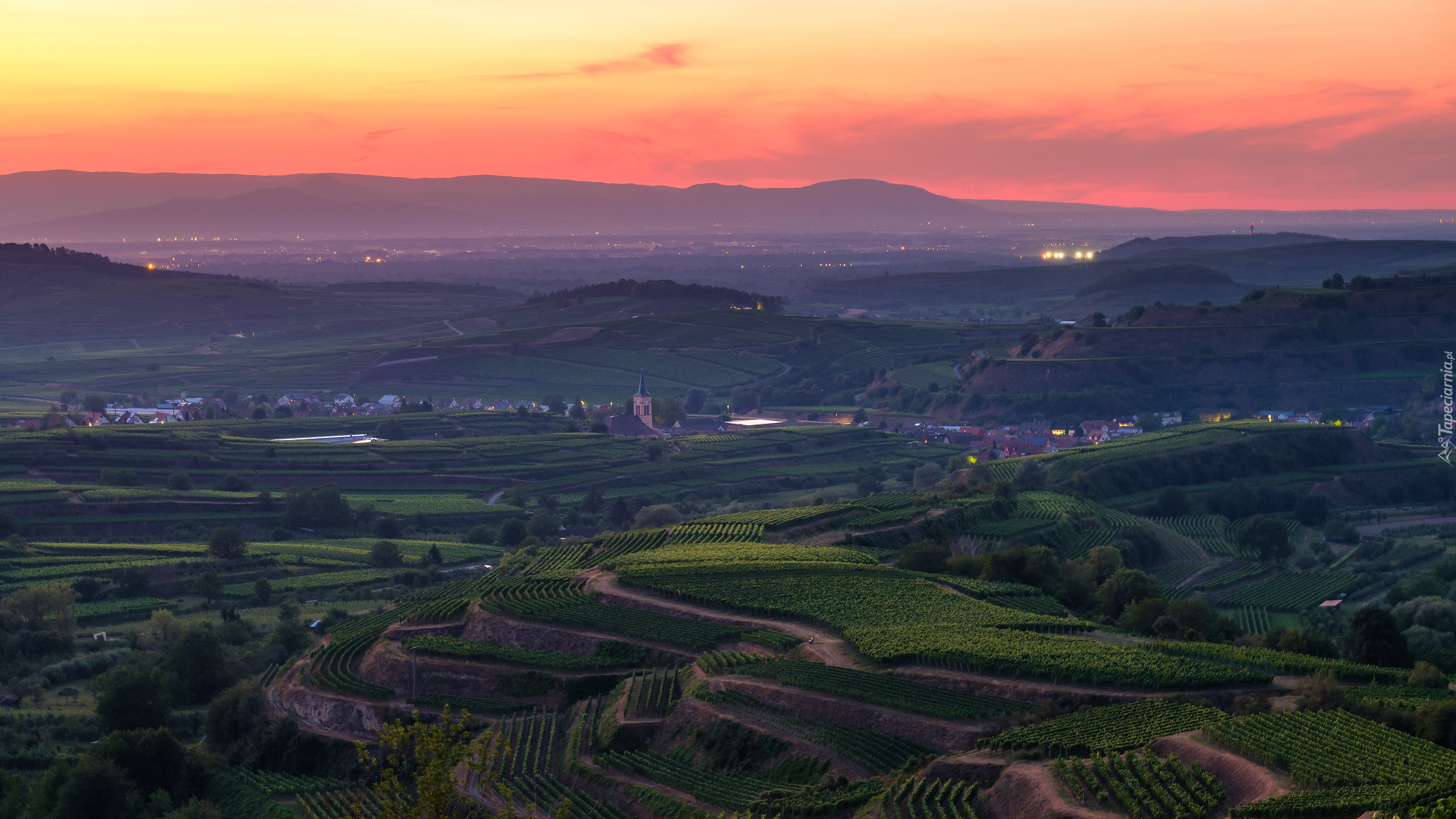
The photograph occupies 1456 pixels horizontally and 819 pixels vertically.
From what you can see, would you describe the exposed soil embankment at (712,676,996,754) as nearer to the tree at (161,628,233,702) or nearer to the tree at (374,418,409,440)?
the tree at (161,628,233,702)

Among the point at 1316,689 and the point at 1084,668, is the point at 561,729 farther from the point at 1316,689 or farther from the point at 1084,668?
the point at 1316,689

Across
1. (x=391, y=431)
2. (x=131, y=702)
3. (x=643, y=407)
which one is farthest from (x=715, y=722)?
(x=643, y=407)

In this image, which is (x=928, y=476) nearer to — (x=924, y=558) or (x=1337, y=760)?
(x=924, y=558)

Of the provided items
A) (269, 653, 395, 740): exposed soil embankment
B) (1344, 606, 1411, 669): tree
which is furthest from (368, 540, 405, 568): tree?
(1344, 606, 1411, 669): tree

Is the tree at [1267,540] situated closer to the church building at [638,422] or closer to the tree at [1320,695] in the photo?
the tree at [1320,695]

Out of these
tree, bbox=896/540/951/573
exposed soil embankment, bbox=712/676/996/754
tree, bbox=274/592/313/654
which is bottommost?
tree, bbox=274/592/313/654

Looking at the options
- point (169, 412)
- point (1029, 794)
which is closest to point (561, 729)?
point (1029, 794)

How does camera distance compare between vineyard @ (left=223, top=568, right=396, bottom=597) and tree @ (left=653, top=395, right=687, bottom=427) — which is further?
tree @ (left=653, top=395, right=687, bottom=427)
